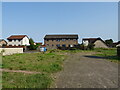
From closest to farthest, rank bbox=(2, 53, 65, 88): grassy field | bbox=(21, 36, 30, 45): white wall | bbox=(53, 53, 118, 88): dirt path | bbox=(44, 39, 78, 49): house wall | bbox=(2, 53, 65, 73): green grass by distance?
bbox=(2, 53, 65, 88): grassy field
bbox=(53, 53, 118, 88): dirt path
bbox=(2, 53, 65, 73): green grass
bbox=(44, 39, 78, 49): house wall
bbox=(21, 36, 30, 45): white wall

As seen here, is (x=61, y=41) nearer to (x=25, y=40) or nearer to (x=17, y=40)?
(x=25, y=40)

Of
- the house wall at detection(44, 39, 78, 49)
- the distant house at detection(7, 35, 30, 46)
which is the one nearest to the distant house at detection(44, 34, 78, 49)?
the house wall at detection(44, 39, 78, 49)

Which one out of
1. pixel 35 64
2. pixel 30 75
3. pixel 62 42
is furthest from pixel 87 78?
pixel 62 42

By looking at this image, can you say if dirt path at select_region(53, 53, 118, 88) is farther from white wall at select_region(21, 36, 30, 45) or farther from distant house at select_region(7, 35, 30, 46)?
white wall at select_region(21, 36, 30, 45)

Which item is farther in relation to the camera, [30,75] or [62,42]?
[62,42]

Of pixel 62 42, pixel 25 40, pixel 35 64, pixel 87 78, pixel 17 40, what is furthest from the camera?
pixel 25 40

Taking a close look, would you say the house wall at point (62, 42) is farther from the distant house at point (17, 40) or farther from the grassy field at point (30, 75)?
the grassy field at point (30, 75)

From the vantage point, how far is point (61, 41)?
56.7 meters

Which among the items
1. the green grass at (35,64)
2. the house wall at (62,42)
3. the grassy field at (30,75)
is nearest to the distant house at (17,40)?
the house wall at (62,42)

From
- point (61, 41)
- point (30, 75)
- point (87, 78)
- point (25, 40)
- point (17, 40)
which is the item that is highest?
point (25, 40)

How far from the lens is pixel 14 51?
2839 centimetres

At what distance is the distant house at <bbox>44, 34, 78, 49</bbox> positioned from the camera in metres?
56.0

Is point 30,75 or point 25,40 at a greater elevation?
point 25,40

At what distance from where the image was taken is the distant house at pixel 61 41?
56.0 metres
